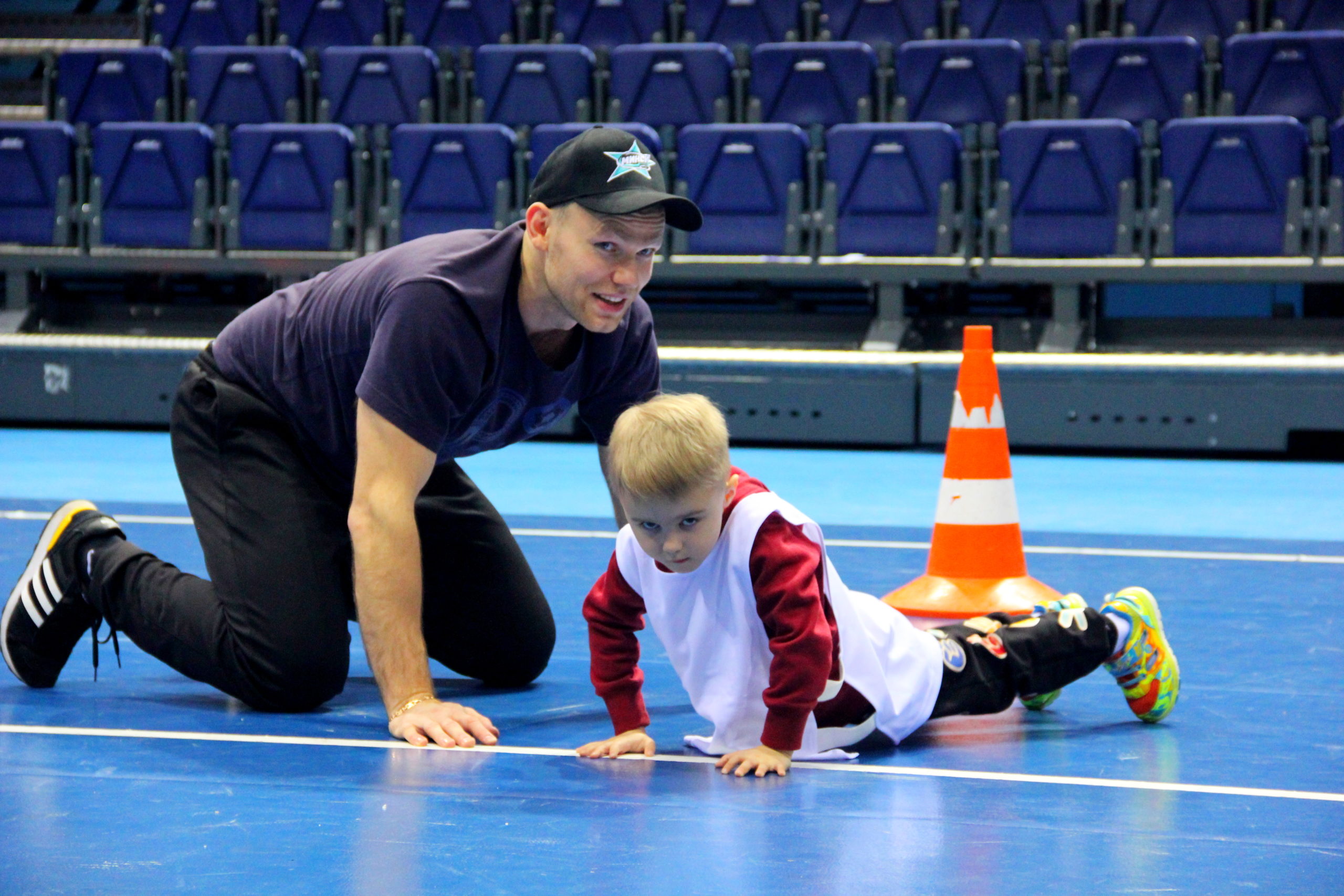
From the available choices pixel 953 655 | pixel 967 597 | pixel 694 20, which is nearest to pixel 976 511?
pixel 967 597

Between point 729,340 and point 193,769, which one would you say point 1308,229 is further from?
point 193,769

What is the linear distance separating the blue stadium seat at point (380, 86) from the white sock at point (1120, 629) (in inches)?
261

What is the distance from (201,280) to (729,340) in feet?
10.2

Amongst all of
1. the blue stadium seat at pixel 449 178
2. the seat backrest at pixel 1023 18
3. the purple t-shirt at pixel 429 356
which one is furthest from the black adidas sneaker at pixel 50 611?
the seat backrest at pixel 1023 18

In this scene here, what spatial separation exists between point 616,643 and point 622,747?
6.3 inches

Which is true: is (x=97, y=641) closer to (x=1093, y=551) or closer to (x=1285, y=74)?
(x=1093, y=551)

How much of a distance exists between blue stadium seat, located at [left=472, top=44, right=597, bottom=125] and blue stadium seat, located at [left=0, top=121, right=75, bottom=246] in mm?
2243

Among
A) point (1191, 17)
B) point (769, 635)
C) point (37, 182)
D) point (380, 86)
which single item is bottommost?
point (769, 635)

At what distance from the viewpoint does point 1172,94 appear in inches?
309

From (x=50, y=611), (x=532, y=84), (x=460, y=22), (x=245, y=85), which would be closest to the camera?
(x=50, y=611)

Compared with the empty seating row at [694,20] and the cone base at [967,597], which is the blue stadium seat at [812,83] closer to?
the empty seating row at [694,20]

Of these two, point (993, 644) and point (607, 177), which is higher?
point (607, 177)

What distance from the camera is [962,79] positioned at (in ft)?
26.4

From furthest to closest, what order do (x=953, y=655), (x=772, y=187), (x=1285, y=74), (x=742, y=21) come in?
(x=742, y=21), (x=772, y=187), (x=1285, y=74), (x=953, y=655)
